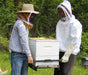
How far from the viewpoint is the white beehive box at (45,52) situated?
3.30 m

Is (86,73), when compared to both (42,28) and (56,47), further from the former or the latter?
(42,28)

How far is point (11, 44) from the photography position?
343 centimetres

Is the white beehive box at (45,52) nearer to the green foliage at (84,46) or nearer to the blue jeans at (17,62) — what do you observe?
the blue jeans at (17,62)

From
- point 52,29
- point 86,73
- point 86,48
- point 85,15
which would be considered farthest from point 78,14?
point 86,73

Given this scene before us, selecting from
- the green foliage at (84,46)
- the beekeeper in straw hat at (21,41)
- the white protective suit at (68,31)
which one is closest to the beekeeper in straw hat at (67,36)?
the white protective suit at (68,31)

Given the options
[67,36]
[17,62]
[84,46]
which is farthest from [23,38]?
[84,46]

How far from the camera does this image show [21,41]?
332 cm

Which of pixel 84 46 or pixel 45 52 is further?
pixel 84 46

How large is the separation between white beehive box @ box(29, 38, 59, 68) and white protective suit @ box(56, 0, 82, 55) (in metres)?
0.37

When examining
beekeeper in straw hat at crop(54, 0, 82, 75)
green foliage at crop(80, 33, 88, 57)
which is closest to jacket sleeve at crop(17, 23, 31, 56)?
beekeeper in straw hat at crop(54, 0, 82, 75)

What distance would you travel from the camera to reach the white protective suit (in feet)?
11.7

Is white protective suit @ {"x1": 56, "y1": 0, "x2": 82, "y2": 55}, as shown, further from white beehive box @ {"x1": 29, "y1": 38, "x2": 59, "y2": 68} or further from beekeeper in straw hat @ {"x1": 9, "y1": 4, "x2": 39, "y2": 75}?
beekeeper in straw hat @ {"x1": 9, "y1": 4, "x2": 39, "y2": 75}

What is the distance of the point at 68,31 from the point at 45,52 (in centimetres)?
64

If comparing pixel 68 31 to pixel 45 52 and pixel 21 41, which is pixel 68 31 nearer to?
pixel 45 52
